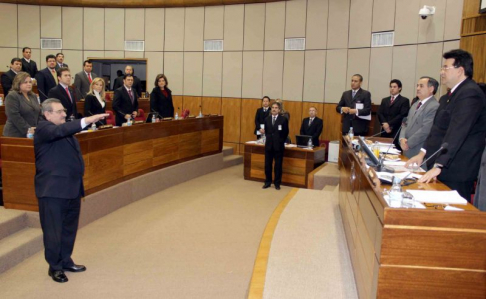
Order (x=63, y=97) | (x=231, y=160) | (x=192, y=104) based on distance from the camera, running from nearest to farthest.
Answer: (x=63, y=97)
(x=231, y=160)
(x=192, y=104)

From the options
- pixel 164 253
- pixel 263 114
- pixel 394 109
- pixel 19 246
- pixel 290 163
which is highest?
pixel 394 109

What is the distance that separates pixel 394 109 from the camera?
20.0ft

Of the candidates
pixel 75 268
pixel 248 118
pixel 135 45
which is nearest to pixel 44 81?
pixel 75 268

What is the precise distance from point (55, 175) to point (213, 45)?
24.7 ft

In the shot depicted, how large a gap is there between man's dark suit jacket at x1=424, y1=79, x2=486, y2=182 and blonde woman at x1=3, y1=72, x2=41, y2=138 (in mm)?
3866

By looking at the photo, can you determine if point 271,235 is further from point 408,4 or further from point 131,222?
point 408,4

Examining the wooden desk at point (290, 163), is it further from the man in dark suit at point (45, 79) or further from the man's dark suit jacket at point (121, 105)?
the man in dark suit at point (45, 79)

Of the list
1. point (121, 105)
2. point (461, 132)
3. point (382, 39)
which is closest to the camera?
point (461, 132)

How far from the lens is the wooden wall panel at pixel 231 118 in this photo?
10.2 metres

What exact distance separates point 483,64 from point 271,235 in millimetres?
3332

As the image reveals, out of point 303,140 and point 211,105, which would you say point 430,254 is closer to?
point 303,140

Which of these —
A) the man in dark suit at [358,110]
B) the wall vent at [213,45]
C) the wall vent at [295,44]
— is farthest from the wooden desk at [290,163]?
the wall vent at [213,45]

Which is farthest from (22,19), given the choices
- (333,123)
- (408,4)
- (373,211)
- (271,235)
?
(373,211)

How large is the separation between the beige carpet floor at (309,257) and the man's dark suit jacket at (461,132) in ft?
3.27
